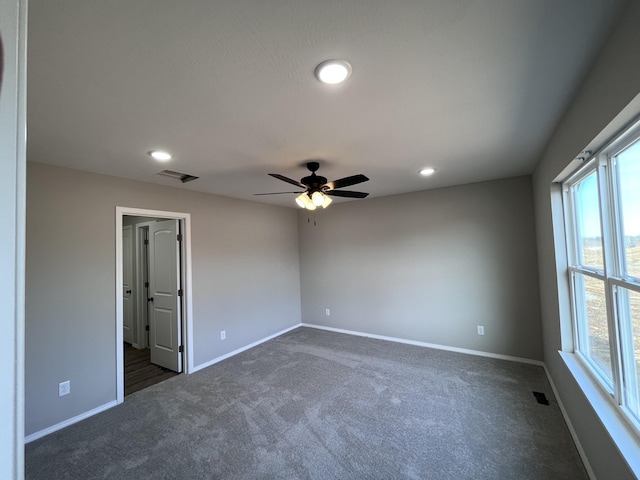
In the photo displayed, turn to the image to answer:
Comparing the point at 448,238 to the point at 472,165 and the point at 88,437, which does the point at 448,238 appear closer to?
the point at 472,165

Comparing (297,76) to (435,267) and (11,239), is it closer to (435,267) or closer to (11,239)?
(11,239)

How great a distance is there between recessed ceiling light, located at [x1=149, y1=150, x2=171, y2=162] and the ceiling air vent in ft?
1.43

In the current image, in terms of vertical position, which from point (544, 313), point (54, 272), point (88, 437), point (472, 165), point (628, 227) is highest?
point (472, 165)

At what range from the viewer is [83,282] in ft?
8.98

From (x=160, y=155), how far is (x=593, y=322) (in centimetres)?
385

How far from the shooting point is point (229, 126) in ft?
6.29

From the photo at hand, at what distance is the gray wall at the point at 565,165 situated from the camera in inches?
44.9

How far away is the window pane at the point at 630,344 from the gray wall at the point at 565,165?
24 centimetres

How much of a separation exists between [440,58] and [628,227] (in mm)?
1394

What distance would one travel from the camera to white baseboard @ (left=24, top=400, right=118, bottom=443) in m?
2.36

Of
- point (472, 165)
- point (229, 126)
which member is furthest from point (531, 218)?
point (229, 126)

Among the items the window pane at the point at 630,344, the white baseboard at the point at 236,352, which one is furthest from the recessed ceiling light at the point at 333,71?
the white baseboard at the point at 236,352

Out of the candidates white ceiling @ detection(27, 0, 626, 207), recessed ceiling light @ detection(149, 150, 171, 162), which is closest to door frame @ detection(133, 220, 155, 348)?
white ceiling @ detection(27, 0, 626, 207)

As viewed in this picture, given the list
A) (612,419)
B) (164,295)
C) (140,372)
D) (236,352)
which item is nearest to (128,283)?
(164,295)
